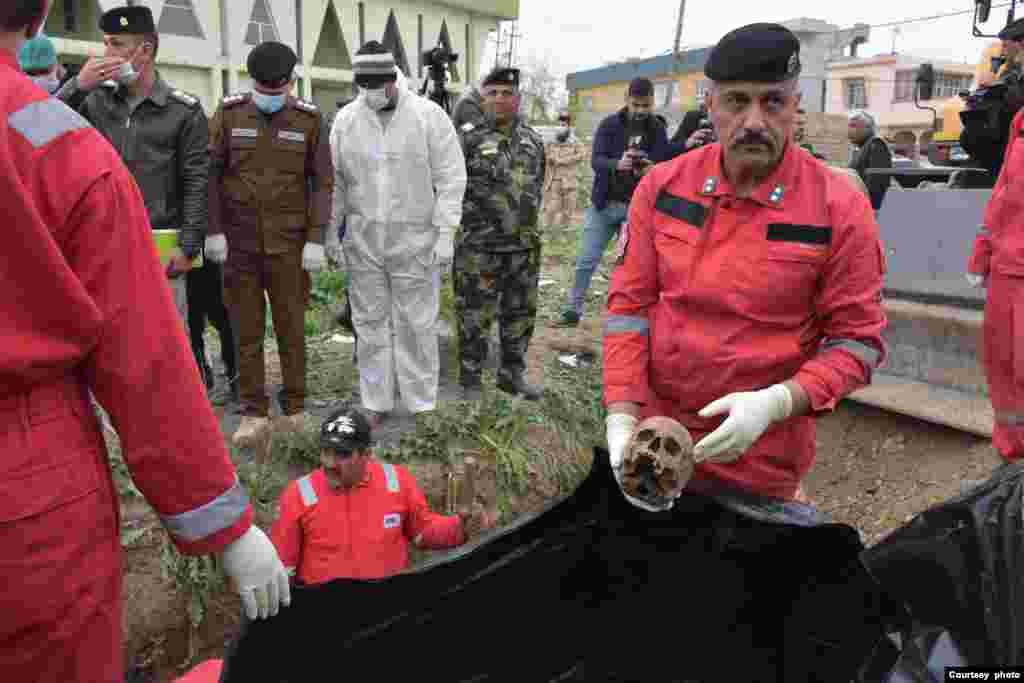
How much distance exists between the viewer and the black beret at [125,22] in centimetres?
418

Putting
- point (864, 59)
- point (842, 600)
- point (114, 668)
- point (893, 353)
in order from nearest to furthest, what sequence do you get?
point (114, 668) < point (842, 600) < point (893, 353) < point (864, 59)

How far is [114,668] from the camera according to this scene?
5.11ft

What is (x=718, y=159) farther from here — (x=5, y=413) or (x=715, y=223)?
(x=5, y=413)

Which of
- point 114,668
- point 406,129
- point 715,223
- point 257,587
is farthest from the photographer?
point 406,129

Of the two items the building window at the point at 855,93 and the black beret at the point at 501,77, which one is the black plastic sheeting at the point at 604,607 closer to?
the black beret at the point at 501,77

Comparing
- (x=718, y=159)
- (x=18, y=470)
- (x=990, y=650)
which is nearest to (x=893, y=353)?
(x=718, y=159)

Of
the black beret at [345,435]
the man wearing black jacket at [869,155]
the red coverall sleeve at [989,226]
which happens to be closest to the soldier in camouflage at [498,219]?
the black beret at [345,435]

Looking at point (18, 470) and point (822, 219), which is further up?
point (822, 219)

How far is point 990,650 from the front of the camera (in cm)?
138

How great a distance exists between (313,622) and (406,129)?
10.4ft

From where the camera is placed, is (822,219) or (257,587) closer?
(257,587)

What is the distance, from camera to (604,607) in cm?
220

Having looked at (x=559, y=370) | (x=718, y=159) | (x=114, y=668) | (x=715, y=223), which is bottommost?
(x=559, y=370)

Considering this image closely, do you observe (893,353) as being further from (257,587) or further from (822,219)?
(257,587)
